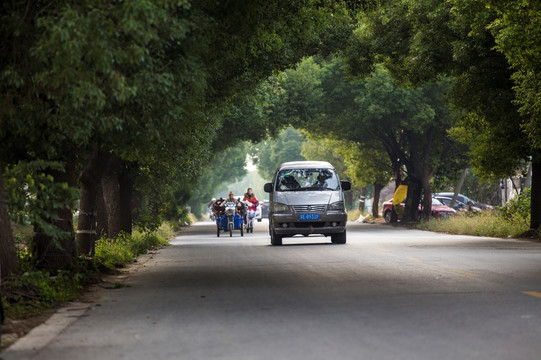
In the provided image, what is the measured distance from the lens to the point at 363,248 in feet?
72.6

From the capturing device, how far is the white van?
78.9ft

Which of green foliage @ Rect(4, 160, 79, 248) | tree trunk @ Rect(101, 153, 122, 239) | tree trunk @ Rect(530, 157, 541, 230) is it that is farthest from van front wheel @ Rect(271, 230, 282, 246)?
green foliage @ Rect(4, 160, 79, 248)

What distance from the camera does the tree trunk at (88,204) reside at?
17422mm

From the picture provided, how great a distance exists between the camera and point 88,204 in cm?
1769

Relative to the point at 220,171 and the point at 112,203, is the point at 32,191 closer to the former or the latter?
the point at 112,203

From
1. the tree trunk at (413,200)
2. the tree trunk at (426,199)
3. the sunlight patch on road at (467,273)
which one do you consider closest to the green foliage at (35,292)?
the sunlight patch on road at (467,273)

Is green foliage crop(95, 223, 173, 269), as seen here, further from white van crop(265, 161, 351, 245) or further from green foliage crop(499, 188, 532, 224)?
green foliage crop(499, 188, 532, 224)

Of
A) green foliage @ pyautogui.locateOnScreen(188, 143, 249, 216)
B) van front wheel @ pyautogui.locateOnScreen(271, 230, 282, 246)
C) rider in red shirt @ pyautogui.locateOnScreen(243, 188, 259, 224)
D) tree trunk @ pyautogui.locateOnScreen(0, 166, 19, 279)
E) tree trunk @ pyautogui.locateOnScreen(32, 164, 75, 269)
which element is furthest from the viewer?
green foliage @ pyautogui.locateOnScreen(188, 143, 249, 216)

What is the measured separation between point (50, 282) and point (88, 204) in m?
5.49

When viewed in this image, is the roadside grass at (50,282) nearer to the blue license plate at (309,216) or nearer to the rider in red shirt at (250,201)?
the blue license plate at (309,216)

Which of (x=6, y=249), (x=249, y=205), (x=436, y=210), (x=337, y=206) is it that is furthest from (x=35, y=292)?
(x=436, y=210)

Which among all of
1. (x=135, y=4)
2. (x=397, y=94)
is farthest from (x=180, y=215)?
(x=135, y=4)

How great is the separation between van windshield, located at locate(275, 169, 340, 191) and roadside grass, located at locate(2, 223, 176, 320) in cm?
665

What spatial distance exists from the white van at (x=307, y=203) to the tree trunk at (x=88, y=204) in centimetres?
751
